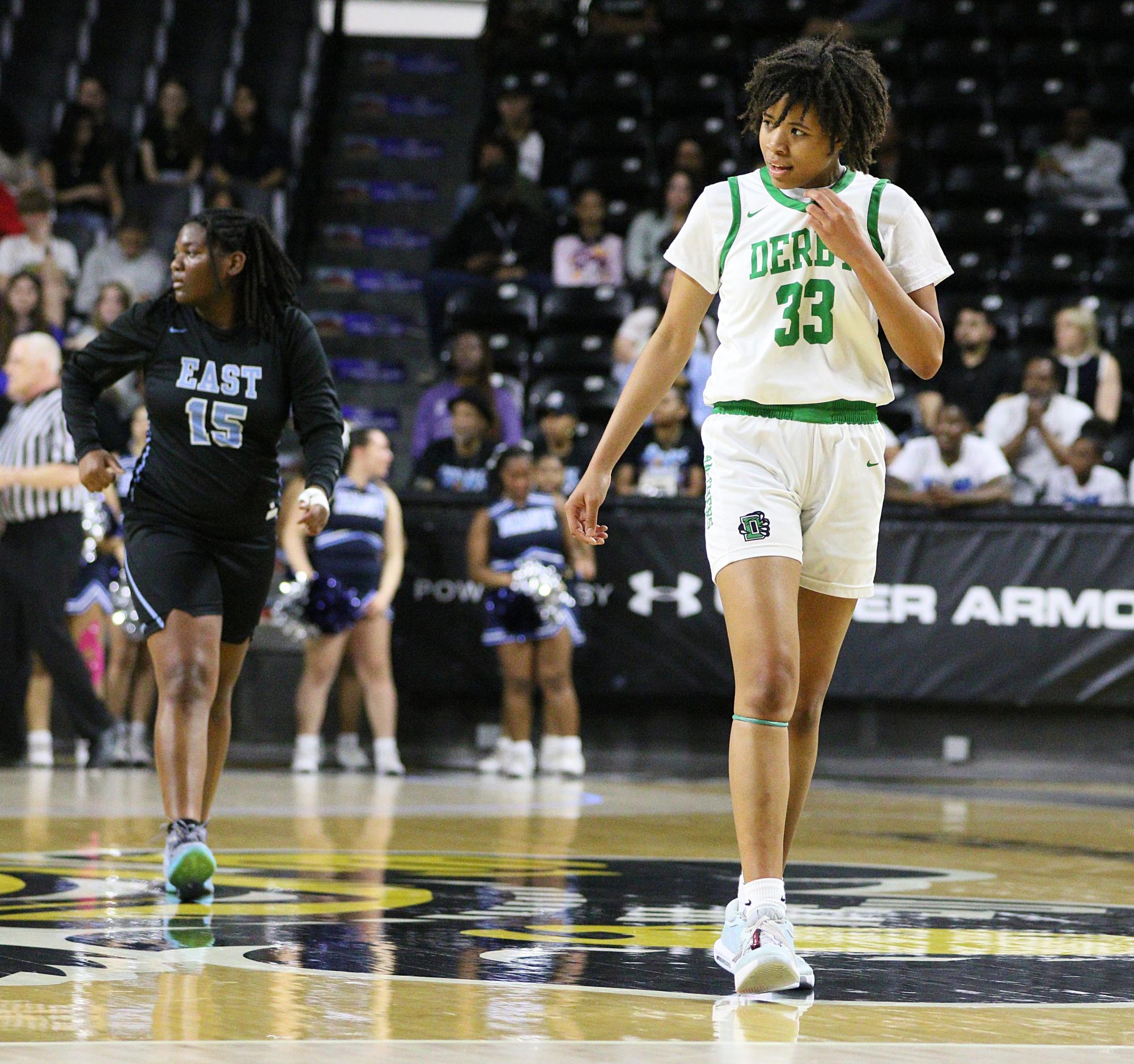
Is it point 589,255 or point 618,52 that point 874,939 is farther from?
point 618,52

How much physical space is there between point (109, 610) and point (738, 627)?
720 centimetres

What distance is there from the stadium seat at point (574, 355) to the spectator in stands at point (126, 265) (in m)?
2.68

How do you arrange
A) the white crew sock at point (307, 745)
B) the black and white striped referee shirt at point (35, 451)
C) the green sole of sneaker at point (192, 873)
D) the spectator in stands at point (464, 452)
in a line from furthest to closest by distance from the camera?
the spectator in stands at point (464, 452) → the white crew sock at point (307, 745) → the black and white striped referee shirt at point (35, 451) → the green sole of sneaker at point (192, 873)

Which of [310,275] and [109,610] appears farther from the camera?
[310,275]

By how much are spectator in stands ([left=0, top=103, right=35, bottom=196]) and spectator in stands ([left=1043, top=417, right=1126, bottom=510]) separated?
796cm

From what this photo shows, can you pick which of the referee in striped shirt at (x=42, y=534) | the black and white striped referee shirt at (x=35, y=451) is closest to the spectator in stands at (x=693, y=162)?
the referee in striped shirt at (x=42, y=534)

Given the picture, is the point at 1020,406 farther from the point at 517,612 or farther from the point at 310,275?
the point at 310,275

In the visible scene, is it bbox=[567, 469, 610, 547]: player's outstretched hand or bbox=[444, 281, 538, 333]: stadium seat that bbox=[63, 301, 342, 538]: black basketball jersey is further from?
bbox=[444, 281, 538, 333]: stadium seat

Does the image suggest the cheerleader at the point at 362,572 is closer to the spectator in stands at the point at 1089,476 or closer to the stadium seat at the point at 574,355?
the stadium seat at the point at 574,355

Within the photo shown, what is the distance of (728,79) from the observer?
15.1 m

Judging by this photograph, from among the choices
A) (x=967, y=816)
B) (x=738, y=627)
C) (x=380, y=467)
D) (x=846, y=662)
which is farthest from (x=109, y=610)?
(x=738, y=627)

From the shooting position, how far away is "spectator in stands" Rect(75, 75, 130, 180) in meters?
14.7

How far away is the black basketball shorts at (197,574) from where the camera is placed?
4820 mm

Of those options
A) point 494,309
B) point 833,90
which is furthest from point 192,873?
point 494,309
